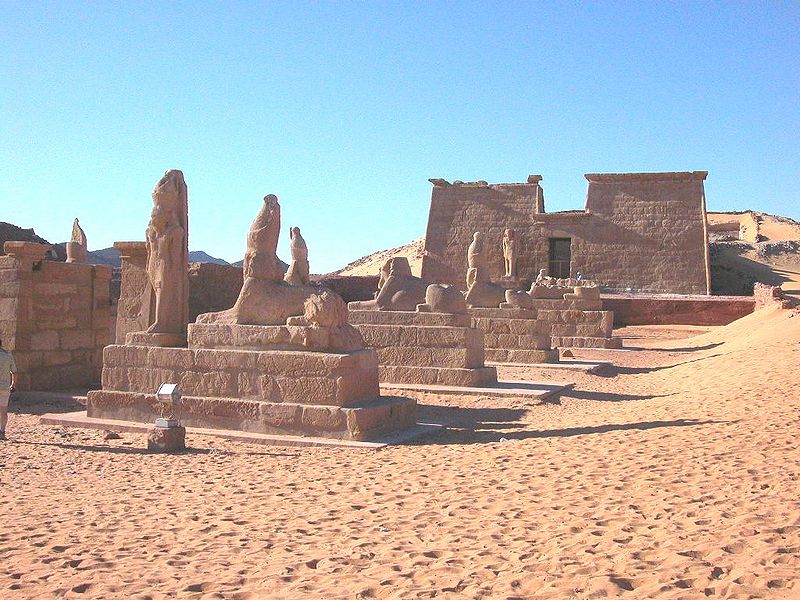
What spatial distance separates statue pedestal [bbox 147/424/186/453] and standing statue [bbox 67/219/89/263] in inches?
452

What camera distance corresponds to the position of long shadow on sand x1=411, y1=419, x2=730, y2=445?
770cm

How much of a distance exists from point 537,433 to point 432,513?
3.16 meters

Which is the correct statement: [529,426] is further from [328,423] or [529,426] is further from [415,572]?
[415,572]

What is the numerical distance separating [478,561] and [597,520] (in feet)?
3.23

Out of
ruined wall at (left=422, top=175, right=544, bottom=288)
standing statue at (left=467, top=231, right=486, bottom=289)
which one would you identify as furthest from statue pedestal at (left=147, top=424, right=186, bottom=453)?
ruined wall at (left=422, top=175, right=544, bottom=288)

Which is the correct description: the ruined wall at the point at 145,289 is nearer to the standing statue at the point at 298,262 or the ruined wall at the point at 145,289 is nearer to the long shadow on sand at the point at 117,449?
the standing statue at the point at 298,262

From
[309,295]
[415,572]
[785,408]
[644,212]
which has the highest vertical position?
[644,212]

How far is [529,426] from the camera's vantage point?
8680 millimetres

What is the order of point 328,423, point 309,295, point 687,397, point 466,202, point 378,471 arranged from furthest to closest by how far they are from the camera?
point 466,202 < point 687,397 < point 309,295 < point 328,423 < point 378,471

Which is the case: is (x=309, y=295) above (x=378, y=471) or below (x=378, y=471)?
above

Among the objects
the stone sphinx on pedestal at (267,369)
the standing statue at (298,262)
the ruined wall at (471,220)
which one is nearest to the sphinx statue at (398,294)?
the standing statue at (298,262)

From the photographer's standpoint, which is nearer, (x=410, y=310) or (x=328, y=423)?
(x=328, y=423)

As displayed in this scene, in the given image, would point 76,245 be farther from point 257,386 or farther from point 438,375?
point 257,386

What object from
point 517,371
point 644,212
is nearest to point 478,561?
point 517,371
